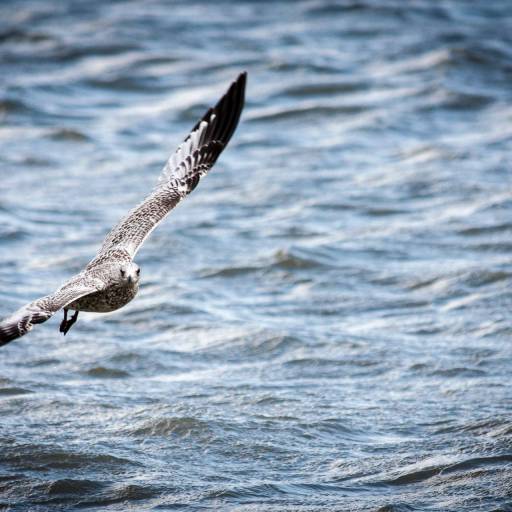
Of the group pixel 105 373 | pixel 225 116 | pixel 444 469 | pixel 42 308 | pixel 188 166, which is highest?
pixel 225 116

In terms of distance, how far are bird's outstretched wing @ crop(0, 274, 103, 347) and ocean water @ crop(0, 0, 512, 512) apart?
1.49 meters

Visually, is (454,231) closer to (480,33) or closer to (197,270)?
(197,270)

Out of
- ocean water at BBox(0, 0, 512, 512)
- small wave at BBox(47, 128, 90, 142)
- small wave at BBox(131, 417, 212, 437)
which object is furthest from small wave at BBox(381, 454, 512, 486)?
small wave at BBox(47, 128, 90, 142)

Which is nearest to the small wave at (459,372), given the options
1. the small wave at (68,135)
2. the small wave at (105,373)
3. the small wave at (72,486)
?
the small wave at (105,373)

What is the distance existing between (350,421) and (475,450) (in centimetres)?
111

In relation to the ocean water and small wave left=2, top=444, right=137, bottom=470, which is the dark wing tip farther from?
small wave left=2, top=444, right=137, bottom=470

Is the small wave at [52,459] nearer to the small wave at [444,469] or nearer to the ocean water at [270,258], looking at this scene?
the ocean water at [270,258]

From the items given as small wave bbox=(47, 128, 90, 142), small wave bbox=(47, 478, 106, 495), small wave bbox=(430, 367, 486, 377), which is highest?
small wave bbox=(47, 128, 90, 142)

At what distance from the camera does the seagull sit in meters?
6.57

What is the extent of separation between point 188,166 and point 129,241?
1376mm

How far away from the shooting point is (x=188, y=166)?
Result: 9.38 metres

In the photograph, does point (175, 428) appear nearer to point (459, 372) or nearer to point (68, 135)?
point (459, 372)

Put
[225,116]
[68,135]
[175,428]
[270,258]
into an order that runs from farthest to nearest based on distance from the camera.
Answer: [68,135], [270,258], [225,116], [175,428]

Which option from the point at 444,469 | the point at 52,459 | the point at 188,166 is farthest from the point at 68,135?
the point at 444,469
